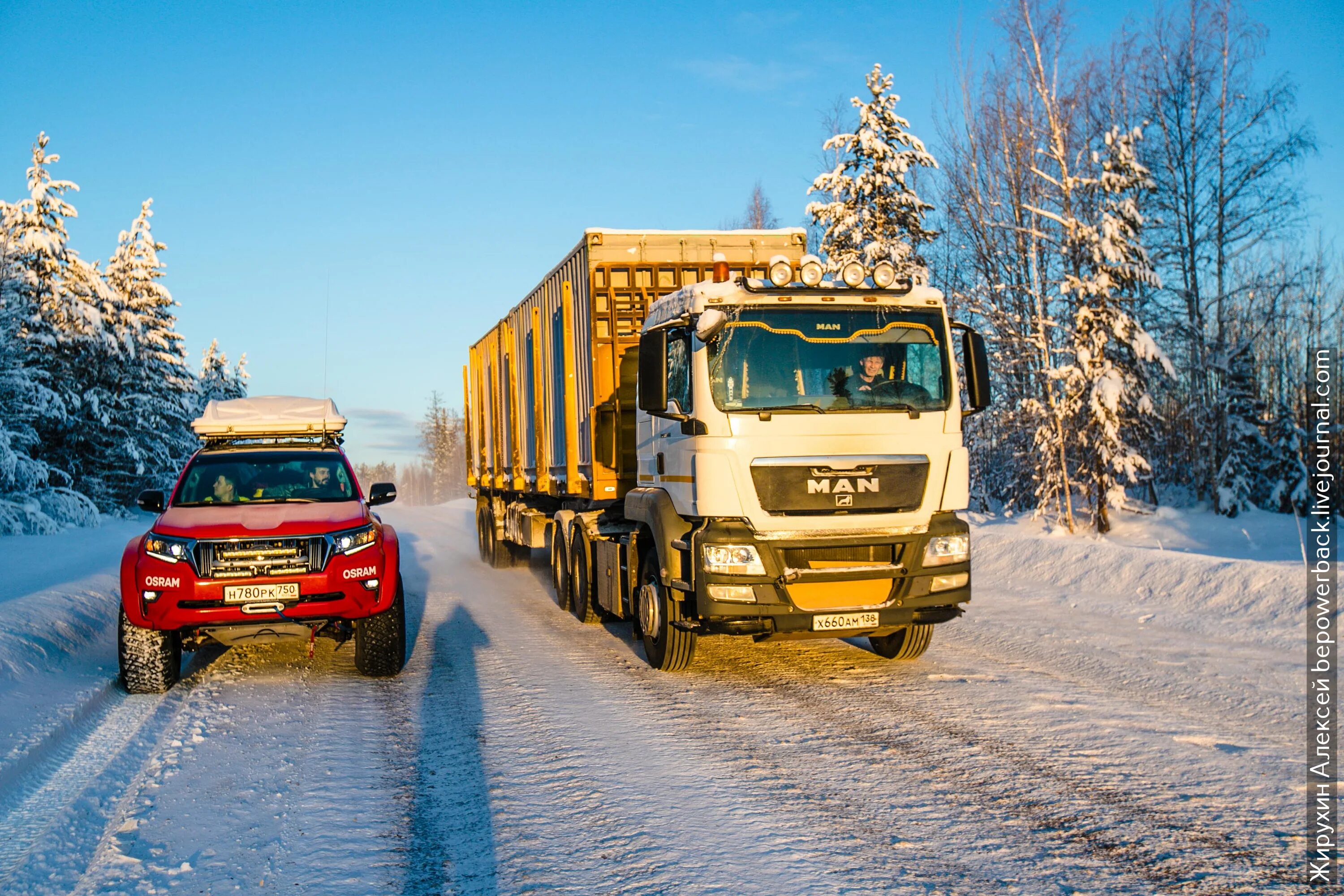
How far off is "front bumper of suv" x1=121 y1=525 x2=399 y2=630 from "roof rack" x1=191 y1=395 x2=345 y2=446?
2503mm

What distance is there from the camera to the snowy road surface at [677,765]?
3936 millimetres

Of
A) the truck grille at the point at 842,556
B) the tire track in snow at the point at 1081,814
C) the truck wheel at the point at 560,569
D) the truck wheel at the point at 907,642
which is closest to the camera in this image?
the tire track in snow at the point at 1081,814

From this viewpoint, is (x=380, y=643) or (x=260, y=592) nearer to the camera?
(x=260, y=592)

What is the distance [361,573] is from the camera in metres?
7.52

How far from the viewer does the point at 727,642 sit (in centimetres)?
937

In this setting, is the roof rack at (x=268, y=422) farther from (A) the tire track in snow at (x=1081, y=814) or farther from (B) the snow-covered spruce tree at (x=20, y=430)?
(B) the snow-covered spruce tree at (x=20, y=430)

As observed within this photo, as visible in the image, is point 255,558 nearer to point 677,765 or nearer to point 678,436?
point 678,436

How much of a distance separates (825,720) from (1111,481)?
16.8m

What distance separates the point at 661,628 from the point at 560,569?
165 inches

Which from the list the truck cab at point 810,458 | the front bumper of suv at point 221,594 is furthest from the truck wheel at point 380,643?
the truck cab at point 810,458

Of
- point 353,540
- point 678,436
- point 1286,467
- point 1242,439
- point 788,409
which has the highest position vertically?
point 788,409

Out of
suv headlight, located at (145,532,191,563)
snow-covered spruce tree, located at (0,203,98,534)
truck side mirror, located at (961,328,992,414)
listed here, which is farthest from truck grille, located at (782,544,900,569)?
snow-covered spruce tree, located at (0,203,98,534)

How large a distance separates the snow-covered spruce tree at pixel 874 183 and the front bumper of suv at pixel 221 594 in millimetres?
19066

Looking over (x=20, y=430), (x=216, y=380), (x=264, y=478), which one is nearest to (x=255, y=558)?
(x=264, y=478)
